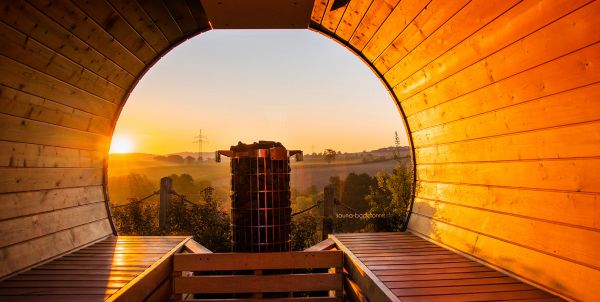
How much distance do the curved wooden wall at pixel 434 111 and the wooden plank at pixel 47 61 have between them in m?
0.01

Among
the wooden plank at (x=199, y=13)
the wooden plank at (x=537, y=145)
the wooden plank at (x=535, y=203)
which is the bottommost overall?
the wooden plank at (x=535, y=203)

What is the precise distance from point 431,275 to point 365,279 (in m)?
0.61

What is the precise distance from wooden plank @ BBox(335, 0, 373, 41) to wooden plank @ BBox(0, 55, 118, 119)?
3.30 metres

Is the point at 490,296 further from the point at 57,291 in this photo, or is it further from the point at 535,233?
the point at 57,291

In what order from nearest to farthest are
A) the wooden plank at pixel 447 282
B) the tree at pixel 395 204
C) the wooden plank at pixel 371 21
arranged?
the wooden plank at pixel 447 282 → the wooden plank at pixel 371 21 → the tree at pixel 395 204

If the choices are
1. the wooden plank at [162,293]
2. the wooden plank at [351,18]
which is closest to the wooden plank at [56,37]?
the wooden plank at [162,293]

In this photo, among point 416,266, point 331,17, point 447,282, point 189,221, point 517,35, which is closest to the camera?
point 517,35

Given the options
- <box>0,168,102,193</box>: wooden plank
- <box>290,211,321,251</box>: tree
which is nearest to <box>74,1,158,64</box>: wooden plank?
<box>0,168,102,193</box>: wooden plank

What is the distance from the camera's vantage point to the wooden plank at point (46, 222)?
10.6 ft

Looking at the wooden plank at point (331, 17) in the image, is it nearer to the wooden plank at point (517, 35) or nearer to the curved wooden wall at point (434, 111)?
the curved wooden wall at point (434, 111)

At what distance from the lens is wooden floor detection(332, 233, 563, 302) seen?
2.77m

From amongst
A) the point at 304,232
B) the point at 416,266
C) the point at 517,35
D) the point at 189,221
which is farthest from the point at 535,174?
the point at 189,221

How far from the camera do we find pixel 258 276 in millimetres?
4457

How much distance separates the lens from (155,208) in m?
8.33
